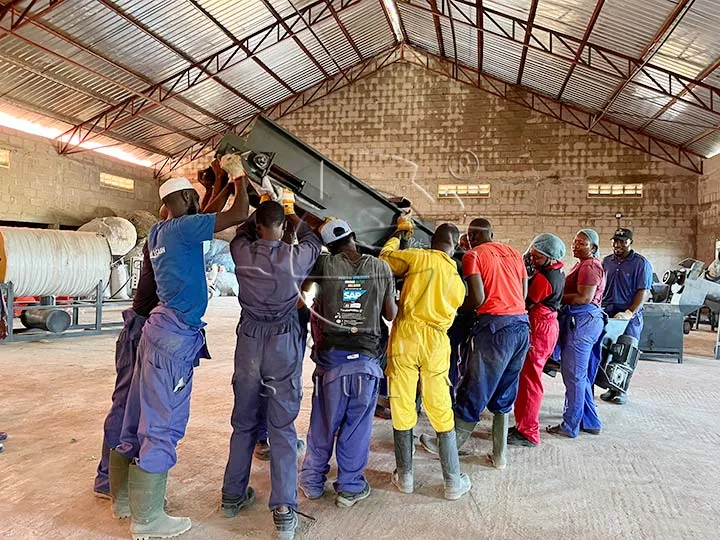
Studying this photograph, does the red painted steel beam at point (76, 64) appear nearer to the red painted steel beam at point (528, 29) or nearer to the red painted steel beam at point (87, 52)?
the red painted steel beam at point (87, 52)

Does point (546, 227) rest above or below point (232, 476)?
above

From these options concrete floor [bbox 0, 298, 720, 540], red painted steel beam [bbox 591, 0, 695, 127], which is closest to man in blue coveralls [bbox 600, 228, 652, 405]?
concrete floor [bbox 0, 298, 720, 540]

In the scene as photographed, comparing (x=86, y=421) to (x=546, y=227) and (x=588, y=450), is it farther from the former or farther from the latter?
(x=546, y=227)

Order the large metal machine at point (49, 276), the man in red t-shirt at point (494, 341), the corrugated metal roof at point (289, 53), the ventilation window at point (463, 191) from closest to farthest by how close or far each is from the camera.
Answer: the man in red t-shirt at point (494, 341)
the large metal machine at point (49, 276)
the corrugated metal roof at point (289, 53)
the ventilation window at point (463, 191)

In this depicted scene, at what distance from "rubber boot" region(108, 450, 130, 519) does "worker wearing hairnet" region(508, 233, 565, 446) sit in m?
2.74

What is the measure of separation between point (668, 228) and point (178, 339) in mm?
16775

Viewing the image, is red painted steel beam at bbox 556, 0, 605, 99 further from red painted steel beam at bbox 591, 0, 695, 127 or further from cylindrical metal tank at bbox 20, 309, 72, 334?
cylindrical metal tank at bbox 20, 309, 72, 334

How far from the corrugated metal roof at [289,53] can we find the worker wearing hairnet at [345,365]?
28.3 ft

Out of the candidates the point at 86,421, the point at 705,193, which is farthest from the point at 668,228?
the point at 86,421

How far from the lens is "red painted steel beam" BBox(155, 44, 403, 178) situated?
17.6 meters

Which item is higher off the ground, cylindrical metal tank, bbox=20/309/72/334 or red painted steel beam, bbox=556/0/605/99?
red painted steel beam, bbox=556/0/605/99

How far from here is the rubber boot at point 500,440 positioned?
3.49 metres

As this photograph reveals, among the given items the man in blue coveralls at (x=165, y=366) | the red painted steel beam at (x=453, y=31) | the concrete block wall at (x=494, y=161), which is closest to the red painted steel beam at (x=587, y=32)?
the red painted steel beam at (x=453, y=31)

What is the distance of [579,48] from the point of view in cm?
1120
